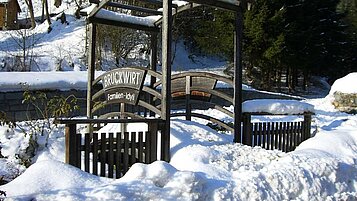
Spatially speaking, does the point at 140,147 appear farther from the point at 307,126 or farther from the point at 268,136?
the point at 307,126

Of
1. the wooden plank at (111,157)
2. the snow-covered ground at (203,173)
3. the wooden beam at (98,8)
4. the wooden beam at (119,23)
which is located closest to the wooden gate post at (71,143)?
the snow-covered ground at (203,173)

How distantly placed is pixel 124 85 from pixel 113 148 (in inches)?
85.1

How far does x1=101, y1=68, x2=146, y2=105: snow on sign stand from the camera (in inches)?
299

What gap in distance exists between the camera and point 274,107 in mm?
9031

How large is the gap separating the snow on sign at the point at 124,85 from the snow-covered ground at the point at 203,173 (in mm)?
867

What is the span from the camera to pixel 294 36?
26344mm

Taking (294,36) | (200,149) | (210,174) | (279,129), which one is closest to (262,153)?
(200,149)

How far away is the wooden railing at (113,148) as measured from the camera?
553 centimetres

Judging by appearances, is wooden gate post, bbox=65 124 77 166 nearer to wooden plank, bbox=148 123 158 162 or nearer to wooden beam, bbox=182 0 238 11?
wooden plank, bbox=148 123 158 162

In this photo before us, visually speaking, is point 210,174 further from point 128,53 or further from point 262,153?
point 128,53

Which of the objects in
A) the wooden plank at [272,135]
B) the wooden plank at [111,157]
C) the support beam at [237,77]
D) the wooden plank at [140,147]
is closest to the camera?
the wooden plank at [111,157]

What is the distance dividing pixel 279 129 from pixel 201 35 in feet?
62.3

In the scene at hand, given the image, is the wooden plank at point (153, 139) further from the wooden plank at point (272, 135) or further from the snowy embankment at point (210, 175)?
the wooden plank at point (272, 135)

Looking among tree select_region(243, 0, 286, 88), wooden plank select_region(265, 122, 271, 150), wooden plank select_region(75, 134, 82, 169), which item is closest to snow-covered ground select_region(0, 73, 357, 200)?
wooden plank select_region(75, 134, 82, 169)
